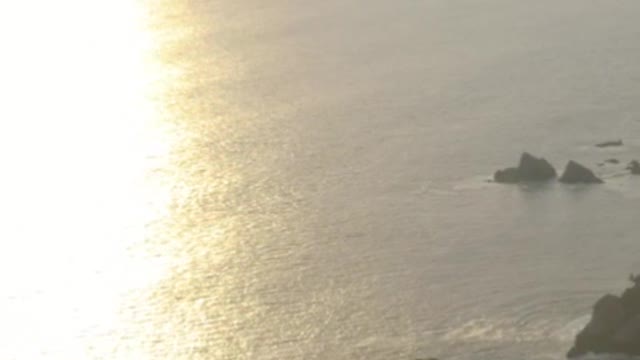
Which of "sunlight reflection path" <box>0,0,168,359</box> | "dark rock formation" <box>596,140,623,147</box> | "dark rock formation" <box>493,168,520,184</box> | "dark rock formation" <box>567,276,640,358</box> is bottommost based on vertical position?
"sunlight reflection path" <box>0,0,168,359</box>

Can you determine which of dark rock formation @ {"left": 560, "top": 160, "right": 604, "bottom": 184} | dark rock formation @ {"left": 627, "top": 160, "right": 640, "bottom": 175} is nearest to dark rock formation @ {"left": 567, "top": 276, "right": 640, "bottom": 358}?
dark rock formation @ {"left": 560, "top": 160, "right": 604, "bottom": 184}

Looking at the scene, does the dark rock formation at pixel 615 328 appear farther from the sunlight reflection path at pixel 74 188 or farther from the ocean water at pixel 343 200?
the sunlight reflection path at pixel 74 188

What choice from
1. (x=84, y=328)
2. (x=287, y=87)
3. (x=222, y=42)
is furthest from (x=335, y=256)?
(x=222, y=42)

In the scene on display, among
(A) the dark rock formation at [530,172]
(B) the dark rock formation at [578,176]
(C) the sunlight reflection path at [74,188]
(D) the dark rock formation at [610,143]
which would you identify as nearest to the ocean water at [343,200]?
(C) the sunlight reflection path at [74,188]

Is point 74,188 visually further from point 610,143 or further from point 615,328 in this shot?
point 615,328

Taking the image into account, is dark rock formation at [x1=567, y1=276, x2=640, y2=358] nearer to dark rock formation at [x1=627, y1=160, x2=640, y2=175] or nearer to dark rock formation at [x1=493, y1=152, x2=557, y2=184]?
dark rock formation at [x1=627, y1=160, x2=640, y2=175]
